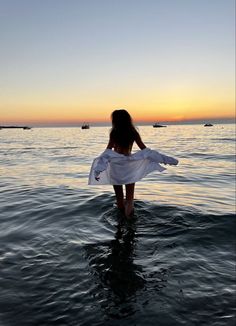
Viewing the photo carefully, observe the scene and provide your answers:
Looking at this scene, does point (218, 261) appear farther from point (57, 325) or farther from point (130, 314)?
point (57, 325)

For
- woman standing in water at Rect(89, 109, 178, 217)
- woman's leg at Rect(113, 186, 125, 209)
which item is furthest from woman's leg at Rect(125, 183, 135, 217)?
woman's leg at Rect(113, 186, 125, 209)

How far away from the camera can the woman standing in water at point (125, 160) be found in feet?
26.9

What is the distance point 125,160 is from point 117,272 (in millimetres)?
3644

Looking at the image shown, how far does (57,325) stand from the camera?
3920 millimetres

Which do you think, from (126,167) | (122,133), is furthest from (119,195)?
(122,133)

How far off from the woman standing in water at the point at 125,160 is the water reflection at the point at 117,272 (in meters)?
1.51

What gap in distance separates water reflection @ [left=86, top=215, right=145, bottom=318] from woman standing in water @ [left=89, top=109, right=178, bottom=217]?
1.51 meters

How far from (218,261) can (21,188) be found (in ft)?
31.1

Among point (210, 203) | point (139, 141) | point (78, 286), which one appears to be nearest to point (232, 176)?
point (210, 203)

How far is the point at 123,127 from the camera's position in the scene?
8.16 m

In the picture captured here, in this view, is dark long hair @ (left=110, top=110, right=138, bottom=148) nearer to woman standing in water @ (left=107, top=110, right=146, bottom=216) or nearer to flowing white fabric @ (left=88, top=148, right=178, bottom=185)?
woman standing in water @ (left=107, top=110, right=146, bottom=216)

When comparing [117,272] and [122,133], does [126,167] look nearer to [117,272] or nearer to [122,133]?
[122,133]

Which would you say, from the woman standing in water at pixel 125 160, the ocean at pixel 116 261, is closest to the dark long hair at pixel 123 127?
the woman standing in water at pixel 125 160

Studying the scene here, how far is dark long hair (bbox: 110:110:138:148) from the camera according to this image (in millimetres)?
8172
